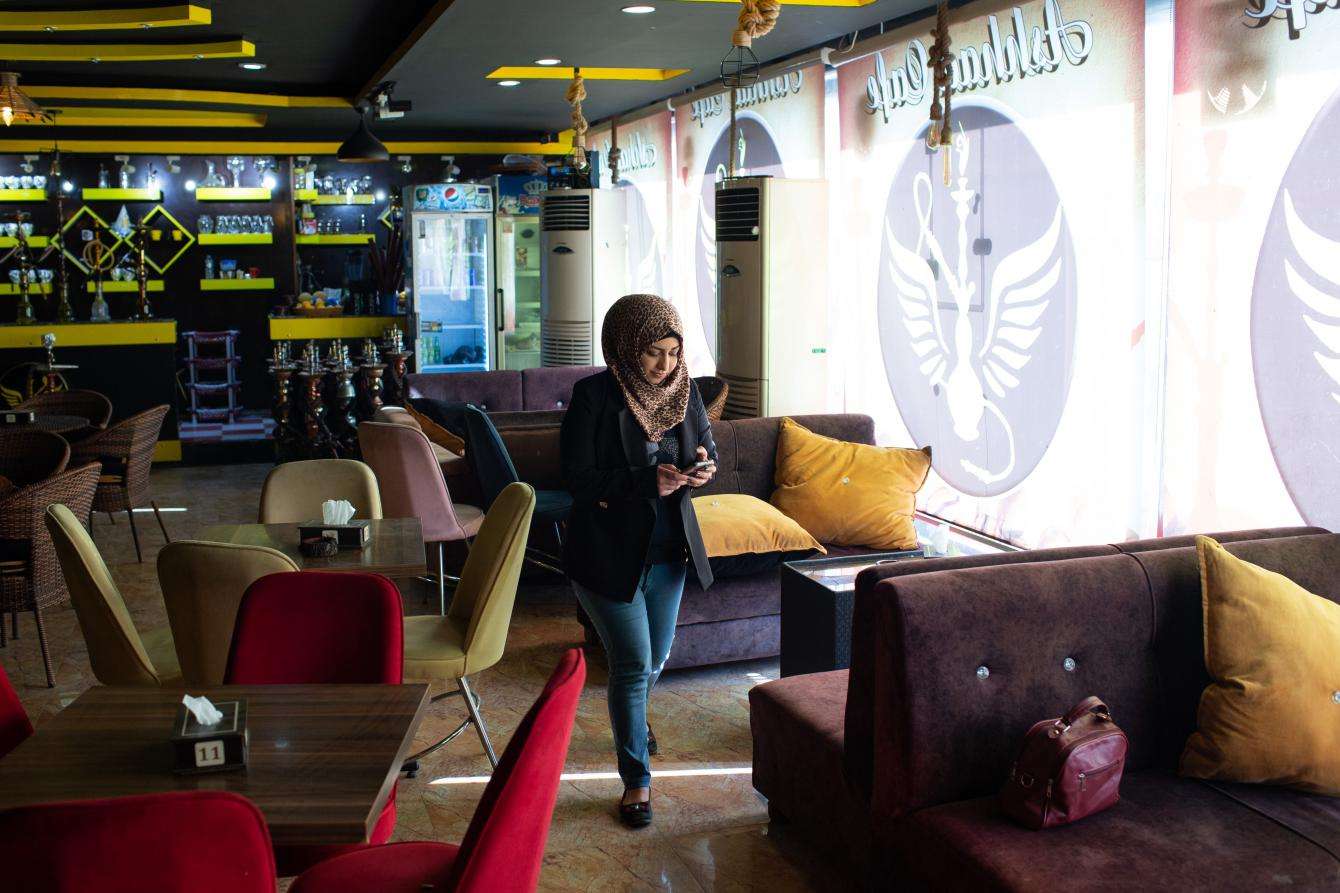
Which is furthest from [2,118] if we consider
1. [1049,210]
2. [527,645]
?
[1049,210]

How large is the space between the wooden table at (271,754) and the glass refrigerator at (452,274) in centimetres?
842

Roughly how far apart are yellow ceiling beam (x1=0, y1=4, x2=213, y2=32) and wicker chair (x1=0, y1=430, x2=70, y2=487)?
8.01 ft

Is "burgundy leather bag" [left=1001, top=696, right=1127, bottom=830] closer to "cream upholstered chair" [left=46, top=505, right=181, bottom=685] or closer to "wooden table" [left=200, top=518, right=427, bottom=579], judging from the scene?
"wooden table" [left=200, top=518, right=427, bottom=579]

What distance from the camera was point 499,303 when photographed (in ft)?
35.2

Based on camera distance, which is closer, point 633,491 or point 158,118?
point 633,491

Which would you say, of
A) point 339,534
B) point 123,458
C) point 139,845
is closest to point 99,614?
point 339,534

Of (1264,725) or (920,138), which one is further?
(920,138)

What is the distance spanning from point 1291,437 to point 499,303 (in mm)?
7927

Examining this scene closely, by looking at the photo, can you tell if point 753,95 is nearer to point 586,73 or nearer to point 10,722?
point 586,73

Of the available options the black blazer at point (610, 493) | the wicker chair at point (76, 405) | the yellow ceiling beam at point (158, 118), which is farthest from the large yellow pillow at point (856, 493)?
the yellow ceiling beam at point (158, 118)

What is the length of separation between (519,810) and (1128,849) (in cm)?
133

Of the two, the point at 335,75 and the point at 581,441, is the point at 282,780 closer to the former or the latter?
the point at 581,441

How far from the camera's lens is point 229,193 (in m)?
11.9

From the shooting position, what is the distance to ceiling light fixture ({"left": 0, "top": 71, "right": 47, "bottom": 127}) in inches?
297
